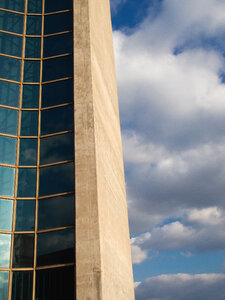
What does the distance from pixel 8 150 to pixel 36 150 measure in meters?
1.53

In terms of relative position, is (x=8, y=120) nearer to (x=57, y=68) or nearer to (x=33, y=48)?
(x=57, y=68)

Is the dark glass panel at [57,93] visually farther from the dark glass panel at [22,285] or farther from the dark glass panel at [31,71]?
the dark glass panel at [22,285]

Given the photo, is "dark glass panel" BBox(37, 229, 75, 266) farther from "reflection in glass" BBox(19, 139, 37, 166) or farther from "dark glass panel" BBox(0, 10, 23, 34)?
"dark glass panel" BBox(0, 10, 23, 34)

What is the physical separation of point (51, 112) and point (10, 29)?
21.5 ft

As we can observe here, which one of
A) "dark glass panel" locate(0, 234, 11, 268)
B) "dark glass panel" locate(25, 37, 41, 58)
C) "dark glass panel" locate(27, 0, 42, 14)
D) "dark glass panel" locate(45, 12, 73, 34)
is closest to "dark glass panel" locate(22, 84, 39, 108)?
"dark glass panel" locate(25, 37, 41, 58)

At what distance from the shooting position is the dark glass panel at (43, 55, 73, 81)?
22.3m

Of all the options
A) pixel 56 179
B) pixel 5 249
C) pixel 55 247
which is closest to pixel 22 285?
pixel 5 249

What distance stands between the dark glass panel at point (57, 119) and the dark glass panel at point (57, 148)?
1.69ft

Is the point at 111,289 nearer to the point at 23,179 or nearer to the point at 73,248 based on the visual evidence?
the point at 73,248

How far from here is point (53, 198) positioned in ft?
62.4

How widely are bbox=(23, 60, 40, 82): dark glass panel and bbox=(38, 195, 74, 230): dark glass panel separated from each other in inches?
312

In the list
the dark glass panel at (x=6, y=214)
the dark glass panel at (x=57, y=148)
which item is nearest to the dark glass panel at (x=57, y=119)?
the dark glass panel at (x=57, y=148)

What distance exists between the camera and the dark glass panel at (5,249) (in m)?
17.5

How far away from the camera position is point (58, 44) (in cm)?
2327
